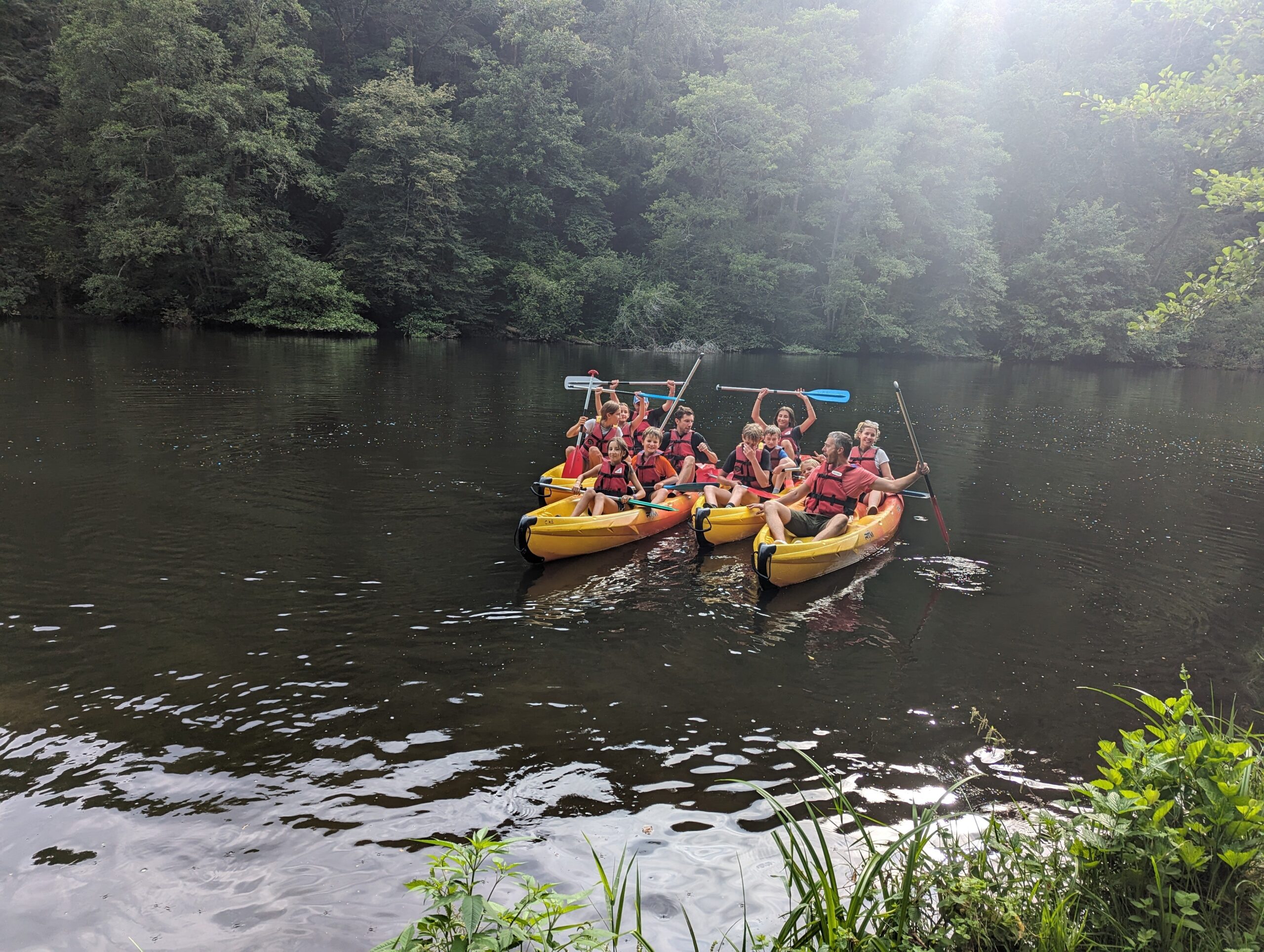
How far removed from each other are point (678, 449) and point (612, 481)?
1.94 m

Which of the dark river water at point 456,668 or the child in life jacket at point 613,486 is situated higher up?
the child in life jacket at point 613,486

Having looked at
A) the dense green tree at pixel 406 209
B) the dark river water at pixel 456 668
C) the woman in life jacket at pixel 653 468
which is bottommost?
the dark river water at pixel 456 668

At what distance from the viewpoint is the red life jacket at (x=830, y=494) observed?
7.84 meters

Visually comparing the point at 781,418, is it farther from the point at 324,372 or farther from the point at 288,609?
the point at 324,372

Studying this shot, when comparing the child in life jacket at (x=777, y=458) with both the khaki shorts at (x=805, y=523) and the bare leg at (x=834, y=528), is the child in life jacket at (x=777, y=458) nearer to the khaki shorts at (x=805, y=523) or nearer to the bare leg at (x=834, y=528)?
the khaki shorts at (x=805, y=523)

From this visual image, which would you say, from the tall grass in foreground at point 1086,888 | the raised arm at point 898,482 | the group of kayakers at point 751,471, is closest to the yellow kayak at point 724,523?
the group of kayakers at point 751,471

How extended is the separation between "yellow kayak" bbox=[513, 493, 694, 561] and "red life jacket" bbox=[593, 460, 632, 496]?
245mm

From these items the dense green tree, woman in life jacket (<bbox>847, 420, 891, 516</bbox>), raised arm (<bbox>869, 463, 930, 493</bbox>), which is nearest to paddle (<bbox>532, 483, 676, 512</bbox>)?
woman in life jacket (<bbox>847, 420, 891, 516</bbox>)

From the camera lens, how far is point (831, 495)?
7859mm

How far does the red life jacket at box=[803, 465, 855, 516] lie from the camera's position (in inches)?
309

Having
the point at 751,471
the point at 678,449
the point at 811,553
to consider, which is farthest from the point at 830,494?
the point at 678,449

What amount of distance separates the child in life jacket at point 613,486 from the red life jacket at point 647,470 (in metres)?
0.72

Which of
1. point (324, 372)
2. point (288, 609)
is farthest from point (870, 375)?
point (288, 609)

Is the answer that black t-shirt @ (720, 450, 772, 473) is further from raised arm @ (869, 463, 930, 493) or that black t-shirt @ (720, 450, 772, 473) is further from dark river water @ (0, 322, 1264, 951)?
raised arm @ (869, 463, 930, 493)
